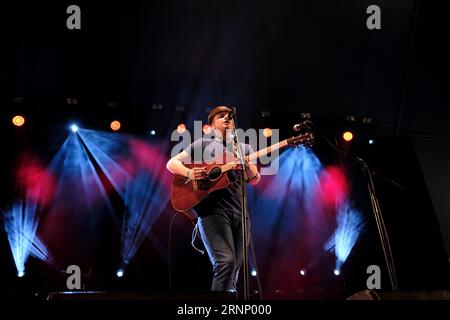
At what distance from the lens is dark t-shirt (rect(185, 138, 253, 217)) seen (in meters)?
3.62

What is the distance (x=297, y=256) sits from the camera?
677cm

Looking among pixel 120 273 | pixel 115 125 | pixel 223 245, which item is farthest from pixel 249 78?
pixel 223 245

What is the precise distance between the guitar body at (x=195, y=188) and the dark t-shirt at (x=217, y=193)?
0.04m

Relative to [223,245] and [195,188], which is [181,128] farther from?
[223,245]

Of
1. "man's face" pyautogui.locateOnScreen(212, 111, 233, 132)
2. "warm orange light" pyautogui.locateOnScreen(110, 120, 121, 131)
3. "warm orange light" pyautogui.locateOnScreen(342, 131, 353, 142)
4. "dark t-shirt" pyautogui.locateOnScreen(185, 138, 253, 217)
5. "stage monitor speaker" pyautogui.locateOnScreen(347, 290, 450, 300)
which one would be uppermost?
"warm orange light" pyautogui.locateOnScreen(110, 120, 121, 131)

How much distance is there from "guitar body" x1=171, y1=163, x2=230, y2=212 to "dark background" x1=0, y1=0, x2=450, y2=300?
8.76 ft

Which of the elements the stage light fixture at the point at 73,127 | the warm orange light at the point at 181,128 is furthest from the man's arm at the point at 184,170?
the stage light fixture at the point at 73,127

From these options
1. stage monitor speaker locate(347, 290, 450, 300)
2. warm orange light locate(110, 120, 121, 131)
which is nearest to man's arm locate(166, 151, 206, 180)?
stage monitor speaker locate(347, 290, 450, 300)

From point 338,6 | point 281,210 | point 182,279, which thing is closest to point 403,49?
point 338,6

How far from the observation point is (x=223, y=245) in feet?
11.3

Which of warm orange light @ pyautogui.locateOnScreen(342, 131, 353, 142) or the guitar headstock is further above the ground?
warm orange light @ pyautogui.locateOnScreen(342, 131, 353, 142)

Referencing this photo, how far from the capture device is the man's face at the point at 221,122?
3.88 m

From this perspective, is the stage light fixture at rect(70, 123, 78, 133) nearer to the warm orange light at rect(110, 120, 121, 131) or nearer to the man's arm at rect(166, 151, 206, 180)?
the warm orange light at rect(110, 120, 121, 131)
